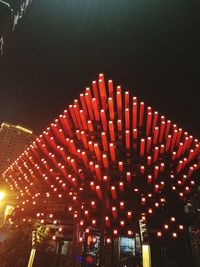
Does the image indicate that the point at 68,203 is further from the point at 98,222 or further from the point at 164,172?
the point at 164,172

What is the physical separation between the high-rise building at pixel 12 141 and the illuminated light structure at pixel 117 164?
91.8m

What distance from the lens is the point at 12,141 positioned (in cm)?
11175

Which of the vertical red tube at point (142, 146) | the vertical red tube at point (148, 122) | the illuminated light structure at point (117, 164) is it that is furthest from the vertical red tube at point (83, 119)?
the vertical red tube at point (148, 122)

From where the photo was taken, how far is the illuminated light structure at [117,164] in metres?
13.9

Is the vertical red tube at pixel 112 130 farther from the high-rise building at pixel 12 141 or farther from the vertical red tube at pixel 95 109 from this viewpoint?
the high-rise building at pixel 12 141

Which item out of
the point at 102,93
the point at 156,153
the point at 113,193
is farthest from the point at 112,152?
the point at 102,93

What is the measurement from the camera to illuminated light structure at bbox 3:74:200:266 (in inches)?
549

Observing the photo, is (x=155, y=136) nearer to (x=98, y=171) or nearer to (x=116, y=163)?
(x=116, y=163)

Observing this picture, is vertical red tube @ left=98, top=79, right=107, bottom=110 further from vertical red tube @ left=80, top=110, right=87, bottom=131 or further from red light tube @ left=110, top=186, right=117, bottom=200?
red light tube @ left=110, top=186, right=117, bottom=200

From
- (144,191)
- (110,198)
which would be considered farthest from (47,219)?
(144,191)

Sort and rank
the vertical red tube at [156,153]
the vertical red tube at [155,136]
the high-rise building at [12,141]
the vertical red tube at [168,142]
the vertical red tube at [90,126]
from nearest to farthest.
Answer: the vertical red tube at [90,126] < the vertical red tube at [156,153] < the vertical red tube at [155,136] < the vertical red tube at [168,142] < the high-rise building at [12,141]

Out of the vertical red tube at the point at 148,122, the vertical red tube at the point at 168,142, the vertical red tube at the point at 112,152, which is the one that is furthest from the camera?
the vertical red tube at the point at 168,142

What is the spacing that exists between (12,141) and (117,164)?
105 m

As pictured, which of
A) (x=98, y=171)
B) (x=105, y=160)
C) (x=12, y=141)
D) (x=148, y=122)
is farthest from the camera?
(x=12, y=141)
